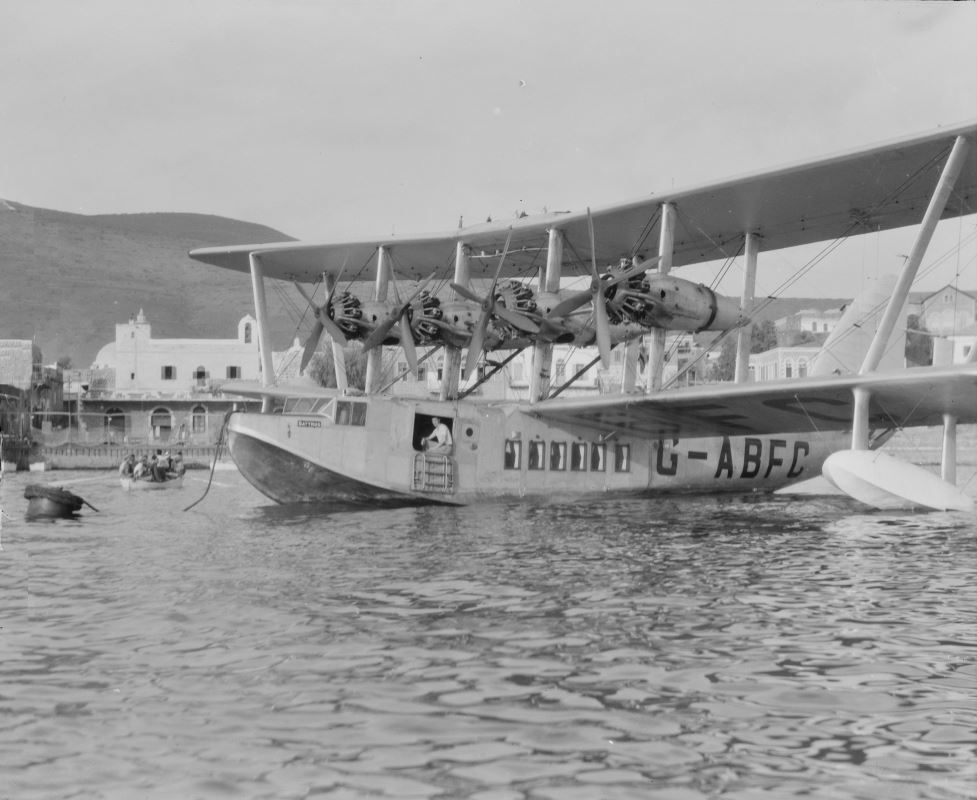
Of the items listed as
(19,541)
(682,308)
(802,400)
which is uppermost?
(682,308)

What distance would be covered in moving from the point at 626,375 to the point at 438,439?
457cm

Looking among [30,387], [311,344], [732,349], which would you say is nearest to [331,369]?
[30,387]

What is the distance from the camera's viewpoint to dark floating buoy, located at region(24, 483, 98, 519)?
856 inches

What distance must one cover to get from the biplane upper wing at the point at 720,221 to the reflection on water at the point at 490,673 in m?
8.30

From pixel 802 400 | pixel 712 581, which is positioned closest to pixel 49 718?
pixel 712 581

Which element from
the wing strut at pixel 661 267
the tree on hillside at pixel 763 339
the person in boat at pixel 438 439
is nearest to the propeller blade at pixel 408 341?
the person in boat at pixel 438 439

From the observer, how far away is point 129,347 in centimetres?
9094

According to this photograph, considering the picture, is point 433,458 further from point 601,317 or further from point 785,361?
point 785,361

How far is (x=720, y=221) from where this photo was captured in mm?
24203

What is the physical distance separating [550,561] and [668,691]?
6.74m

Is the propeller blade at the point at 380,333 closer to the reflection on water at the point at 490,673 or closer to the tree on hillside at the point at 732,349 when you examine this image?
the reflection on water at the point at 490,673

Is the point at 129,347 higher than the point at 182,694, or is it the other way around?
the point at 129,347

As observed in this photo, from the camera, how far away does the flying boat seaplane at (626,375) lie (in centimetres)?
1964

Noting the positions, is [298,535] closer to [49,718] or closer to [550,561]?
[550,561]
